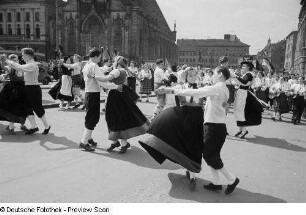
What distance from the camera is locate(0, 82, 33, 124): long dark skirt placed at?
7.66m

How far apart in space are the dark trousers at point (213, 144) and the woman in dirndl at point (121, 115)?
221cm

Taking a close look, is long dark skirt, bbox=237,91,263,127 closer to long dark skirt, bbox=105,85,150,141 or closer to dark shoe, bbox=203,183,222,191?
long dark skirt, bbox=105,85,150,141

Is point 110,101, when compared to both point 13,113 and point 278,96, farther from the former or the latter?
point 278,96

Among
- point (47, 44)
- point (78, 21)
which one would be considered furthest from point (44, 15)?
point (78, 21)

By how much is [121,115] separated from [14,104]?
9.87 feet

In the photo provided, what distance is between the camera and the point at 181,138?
4773 millimetres

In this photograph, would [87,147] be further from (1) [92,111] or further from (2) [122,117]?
(2) [122,117]

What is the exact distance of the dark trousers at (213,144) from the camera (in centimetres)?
466

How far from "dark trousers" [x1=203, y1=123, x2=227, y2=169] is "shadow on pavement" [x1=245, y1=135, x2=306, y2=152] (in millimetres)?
4018

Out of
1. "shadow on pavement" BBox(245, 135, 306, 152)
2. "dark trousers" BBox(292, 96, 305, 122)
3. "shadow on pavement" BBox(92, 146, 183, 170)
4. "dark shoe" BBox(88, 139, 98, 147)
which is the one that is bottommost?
"shadow on pavement" BBox(245, 135, 306, 152)

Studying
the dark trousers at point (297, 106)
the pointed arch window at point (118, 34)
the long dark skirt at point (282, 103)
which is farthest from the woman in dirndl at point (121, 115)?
the pointed arch window at point (118, 34)

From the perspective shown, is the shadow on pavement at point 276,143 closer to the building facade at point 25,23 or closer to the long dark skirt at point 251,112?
the long dark skirt at point 251,112

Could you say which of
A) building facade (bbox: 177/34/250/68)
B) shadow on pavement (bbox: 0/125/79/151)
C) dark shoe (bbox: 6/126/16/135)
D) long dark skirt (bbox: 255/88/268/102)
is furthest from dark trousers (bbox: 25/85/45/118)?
building facade (bbox: 177/34/250/68)

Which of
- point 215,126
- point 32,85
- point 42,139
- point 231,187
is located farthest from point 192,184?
point 32,85
